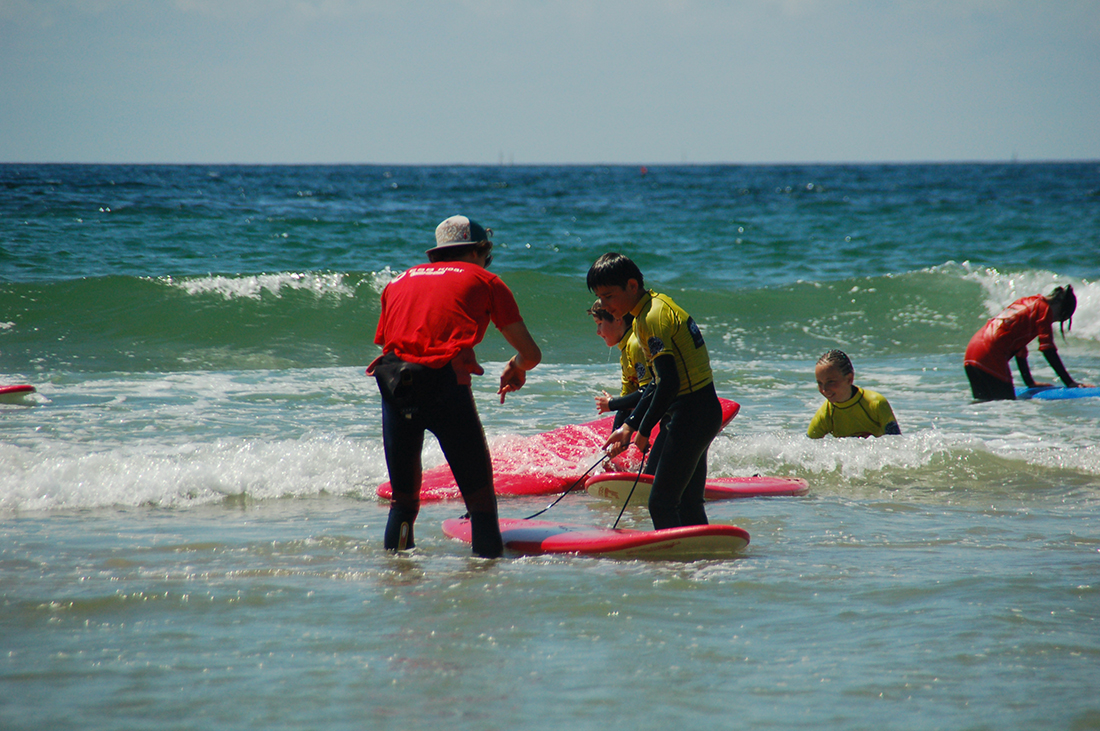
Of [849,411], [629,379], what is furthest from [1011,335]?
[629,379]

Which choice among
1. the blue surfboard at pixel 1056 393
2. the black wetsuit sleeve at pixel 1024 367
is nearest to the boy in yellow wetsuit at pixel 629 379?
the black wetsuit sleeve at pixel 1024 367

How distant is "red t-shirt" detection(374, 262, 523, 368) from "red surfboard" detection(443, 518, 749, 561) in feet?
3.73

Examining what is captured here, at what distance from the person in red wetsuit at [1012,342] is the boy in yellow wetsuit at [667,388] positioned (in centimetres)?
494

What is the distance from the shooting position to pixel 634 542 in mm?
3879

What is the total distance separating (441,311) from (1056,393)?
273 inches

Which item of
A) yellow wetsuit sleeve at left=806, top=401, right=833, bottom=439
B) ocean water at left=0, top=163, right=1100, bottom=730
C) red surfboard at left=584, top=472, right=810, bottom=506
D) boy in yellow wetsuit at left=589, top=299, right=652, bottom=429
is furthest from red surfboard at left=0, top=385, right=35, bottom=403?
yellow wetsuit sleeve at left=806, top=401, right=833, bottom=439

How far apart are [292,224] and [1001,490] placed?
61.4 ft

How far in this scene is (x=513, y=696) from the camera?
2.58 m

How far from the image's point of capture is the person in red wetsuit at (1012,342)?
296 inches

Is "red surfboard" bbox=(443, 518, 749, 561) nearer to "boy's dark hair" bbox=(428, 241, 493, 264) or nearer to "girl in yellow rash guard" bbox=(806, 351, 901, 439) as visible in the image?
"boy's dark hair" bbox=(428, 241, 493, 264)

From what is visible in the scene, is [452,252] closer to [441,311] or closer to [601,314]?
[441,311]

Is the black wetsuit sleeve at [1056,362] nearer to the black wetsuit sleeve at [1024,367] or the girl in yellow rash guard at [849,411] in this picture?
the black wetsuit sleeve at [1024,367]

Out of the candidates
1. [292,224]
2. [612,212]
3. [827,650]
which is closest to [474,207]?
[612,212]

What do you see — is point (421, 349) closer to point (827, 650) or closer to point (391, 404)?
point (391, 404)
